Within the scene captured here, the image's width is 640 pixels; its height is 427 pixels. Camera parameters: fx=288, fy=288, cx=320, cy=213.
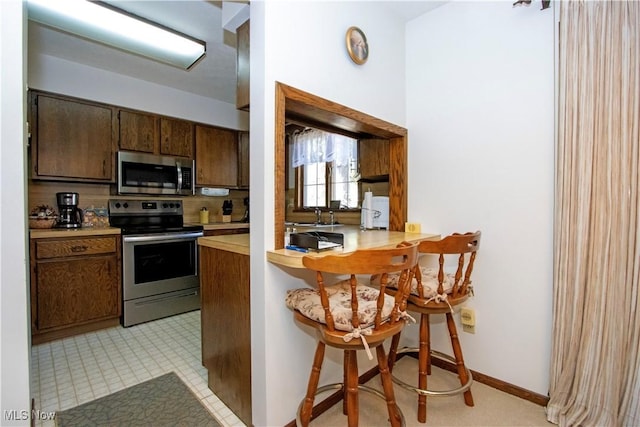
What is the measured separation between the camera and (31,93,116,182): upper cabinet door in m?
2.62

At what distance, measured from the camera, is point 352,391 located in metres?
1.20

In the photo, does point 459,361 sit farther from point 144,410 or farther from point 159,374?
point 159,374

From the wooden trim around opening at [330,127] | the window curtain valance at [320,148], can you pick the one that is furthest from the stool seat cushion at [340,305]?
the window curtain valance at [320,148]

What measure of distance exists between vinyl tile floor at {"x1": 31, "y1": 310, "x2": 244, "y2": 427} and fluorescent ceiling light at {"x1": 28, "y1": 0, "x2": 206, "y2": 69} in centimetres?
237

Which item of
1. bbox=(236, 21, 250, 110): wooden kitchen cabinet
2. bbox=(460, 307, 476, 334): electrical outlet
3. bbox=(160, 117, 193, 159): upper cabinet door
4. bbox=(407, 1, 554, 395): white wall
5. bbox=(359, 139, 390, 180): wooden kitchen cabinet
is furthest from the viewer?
bbox=(160, 117, 193, 159): upper cabinet door

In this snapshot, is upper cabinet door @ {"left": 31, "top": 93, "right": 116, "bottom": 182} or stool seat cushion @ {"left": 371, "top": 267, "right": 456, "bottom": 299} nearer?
stool seat cushion @ {"left": 371, "top": 267, "right": 456, "bottom": 299}

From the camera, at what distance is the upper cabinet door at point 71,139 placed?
2621 mm

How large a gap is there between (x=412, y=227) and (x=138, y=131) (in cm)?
307

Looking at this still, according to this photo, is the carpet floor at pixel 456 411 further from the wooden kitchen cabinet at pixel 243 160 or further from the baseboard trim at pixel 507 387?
the wooden kitchen cabinet at pixel 243 160

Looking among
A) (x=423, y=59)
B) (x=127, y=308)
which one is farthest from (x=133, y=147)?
(x=423, y=59)

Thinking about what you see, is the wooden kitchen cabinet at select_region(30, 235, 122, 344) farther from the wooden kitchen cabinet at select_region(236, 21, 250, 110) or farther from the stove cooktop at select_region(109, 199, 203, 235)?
the wooden kitchen cabinet at select_region(236, 21, 250, 110)

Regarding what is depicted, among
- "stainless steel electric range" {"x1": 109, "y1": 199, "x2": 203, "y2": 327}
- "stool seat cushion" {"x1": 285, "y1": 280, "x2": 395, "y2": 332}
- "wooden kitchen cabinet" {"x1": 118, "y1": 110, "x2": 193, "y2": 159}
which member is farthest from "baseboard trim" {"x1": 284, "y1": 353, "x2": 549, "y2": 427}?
"wooden kitchen cabinet" {"x1": 118, "y1": 110, "x2": 193, "y2": 159}

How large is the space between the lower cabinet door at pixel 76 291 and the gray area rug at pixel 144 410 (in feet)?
4.08

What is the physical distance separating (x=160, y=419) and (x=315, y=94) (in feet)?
6.41
